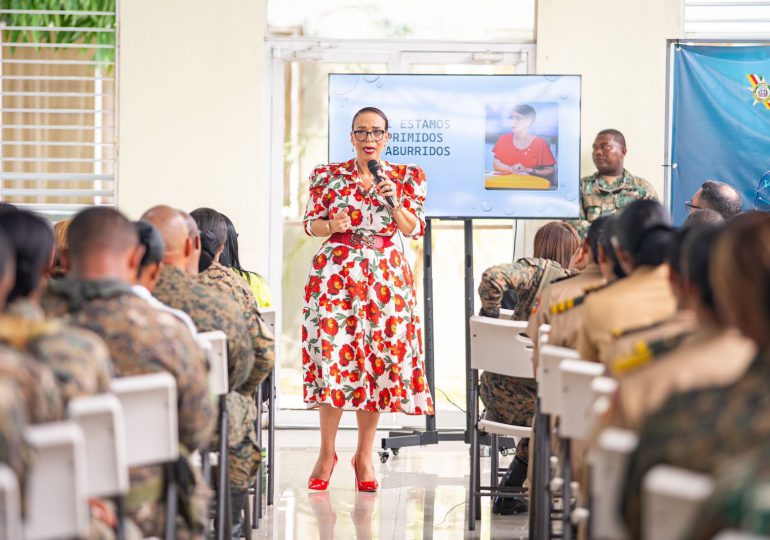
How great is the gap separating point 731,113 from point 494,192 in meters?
Result: 1.86

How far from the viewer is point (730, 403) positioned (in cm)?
202

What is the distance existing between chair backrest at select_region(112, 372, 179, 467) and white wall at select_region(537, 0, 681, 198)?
18.4 feet

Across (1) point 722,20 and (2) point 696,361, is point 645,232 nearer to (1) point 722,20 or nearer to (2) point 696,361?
(2) point 696,361

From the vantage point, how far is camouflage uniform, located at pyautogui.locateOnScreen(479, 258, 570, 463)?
5223 mm

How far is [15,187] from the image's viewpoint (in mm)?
8664

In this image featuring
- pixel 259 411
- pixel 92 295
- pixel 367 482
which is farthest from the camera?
pixel 367 482

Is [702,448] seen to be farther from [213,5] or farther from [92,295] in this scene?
[213,5]

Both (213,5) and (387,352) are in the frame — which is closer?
(387,352)

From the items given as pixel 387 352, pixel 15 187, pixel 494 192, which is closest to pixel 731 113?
pixel 494 192

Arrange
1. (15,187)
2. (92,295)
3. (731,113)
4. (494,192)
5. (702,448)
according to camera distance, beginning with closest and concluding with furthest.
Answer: (702,448) < (92,295) < (494,192) < (731,113) < (15,187)

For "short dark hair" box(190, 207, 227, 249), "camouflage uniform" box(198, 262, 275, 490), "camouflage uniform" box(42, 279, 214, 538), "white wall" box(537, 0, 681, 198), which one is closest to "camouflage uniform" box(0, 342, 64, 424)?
"camouflage uniform" box(42, 279, 214, 538)

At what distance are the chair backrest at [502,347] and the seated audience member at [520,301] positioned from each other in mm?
207

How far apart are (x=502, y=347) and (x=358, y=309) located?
123cm

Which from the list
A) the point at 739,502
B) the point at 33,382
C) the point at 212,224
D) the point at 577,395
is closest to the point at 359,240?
the point at 212,224
